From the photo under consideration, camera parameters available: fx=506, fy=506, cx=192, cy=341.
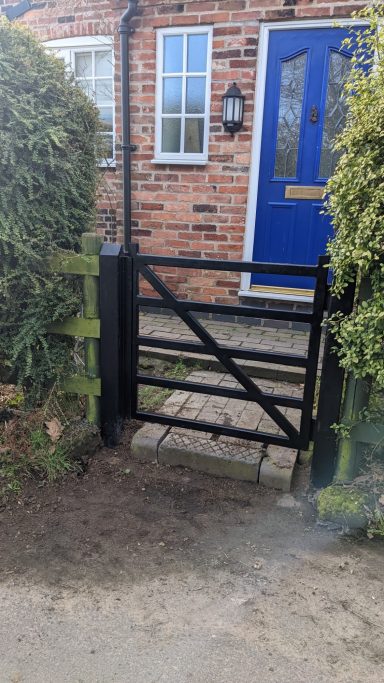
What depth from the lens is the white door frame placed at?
4520 mm

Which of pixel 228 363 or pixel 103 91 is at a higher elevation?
pixel 103 91

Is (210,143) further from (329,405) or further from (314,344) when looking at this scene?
(329,405)

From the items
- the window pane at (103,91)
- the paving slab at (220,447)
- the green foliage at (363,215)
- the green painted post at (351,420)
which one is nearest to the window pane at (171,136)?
the window pane at (103,91)

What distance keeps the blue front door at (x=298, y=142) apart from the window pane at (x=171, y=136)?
2.95ft

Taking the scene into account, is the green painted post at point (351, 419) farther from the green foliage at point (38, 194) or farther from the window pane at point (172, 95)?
the window pane at point (172, 95)

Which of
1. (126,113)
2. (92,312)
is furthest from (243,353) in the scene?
(126,113)

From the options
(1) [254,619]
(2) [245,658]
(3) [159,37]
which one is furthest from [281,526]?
(3) [159,37]

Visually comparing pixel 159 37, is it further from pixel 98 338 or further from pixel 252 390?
pixel 252 390

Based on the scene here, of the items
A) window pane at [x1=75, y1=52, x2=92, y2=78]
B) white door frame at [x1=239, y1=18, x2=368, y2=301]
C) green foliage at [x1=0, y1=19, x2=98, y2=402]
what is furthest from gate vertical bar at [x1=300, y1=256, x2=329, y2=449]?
window pane at [x1=75, y1=52, x2=92, y2=78]

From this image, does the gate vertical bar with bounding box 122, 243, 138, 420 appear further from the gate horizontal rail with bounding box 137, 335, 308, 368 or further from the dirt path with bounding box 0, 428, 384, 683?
the dirt path with bounding box 0, 428, 384, 683

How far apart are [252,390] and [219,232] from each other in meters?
2.61

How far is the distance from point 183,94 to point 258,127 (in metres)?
0.86

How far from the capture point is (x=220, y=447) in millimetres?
3061

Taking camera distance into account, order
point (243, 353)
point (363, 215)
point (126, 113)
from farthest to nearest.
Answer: point (126, 113) < point (243, 353) < point (363, 215)
